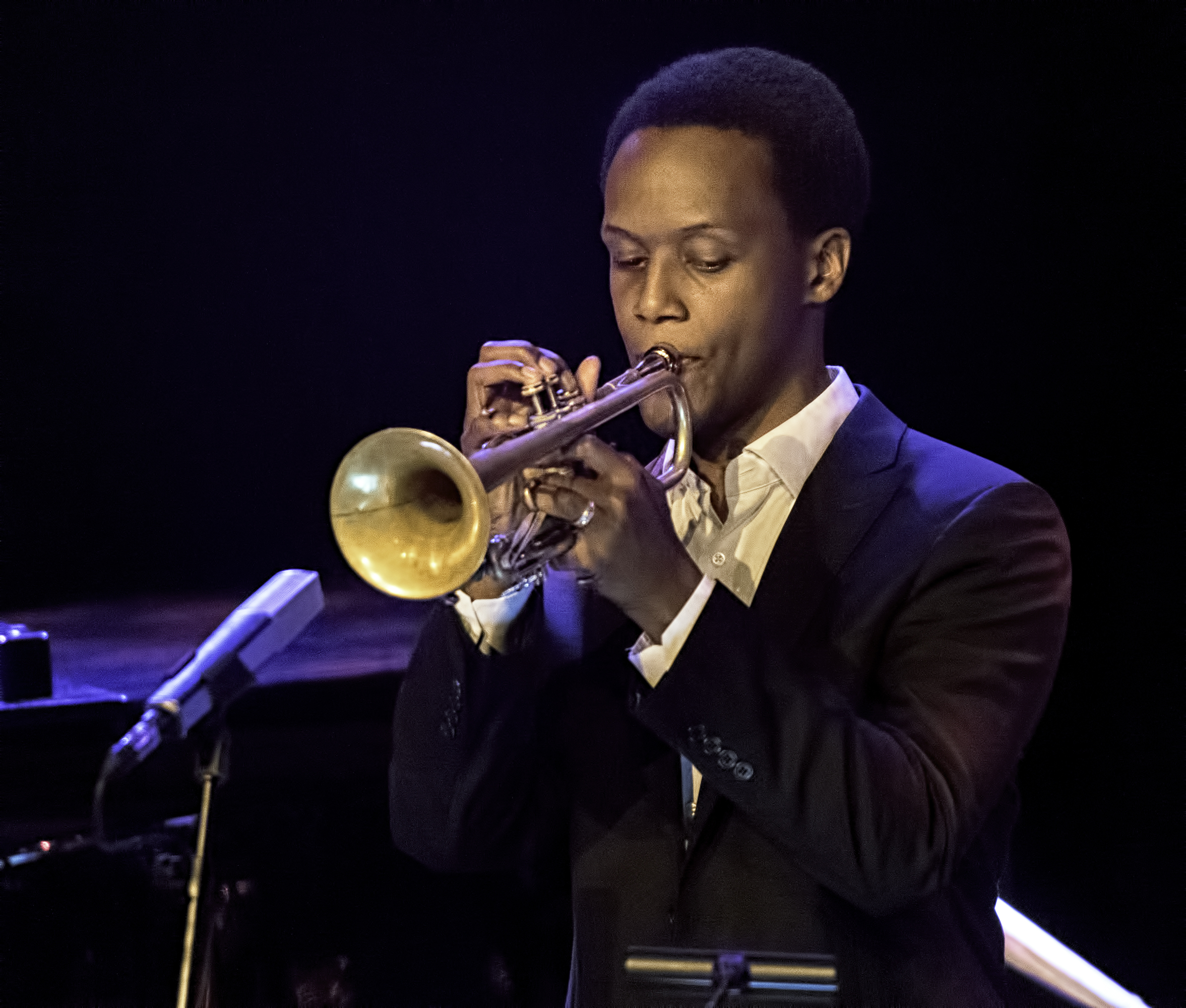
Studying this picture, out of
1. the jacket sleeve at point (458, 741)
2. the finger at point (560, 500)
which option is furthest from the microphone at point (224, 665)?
the jacket sleeve at point (458, 741)

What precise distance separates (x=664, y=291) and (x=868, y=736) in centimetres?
77

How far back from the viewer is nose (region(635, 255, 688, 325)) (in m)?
1.95

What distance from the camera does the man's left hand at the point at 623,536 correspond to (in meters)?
1.57

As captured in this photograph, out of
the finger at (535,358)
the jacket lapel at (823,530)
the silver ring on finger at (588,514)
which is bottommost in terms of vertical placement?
the jacket lapel at (823,530)

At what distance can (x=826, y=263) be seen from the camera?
2098 mm

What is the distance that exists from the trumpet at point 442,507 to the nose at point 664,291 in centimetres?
24

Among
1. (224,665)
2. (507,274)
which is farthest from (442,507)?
(507,274)

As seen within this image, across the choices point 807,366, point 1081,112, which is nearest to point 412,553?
point 807,366

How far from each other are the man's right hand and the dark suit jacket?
27 centimetres

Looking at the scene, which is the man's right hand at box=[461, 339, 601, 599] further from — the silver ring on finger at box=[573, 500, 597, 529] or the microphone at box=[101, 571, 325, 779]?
the microphone at box=[101, 571, 325, 779]

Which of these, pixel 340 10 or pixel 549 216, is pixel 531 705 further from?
pixel 340 10

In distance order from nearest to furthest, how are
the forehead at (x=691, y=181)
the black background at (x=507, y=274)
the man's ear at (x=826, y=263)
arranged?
the forehead at (x=691, y=181) < the man's ear at (x=826, y=263) < the black background at (x=507, y=274)

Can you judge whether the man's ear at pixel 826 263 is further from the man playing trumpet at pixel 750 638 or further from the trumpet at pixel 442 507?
the trumpet at pixel 442 507

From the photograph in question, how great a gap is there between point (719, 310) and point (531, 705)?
A: 69cm
